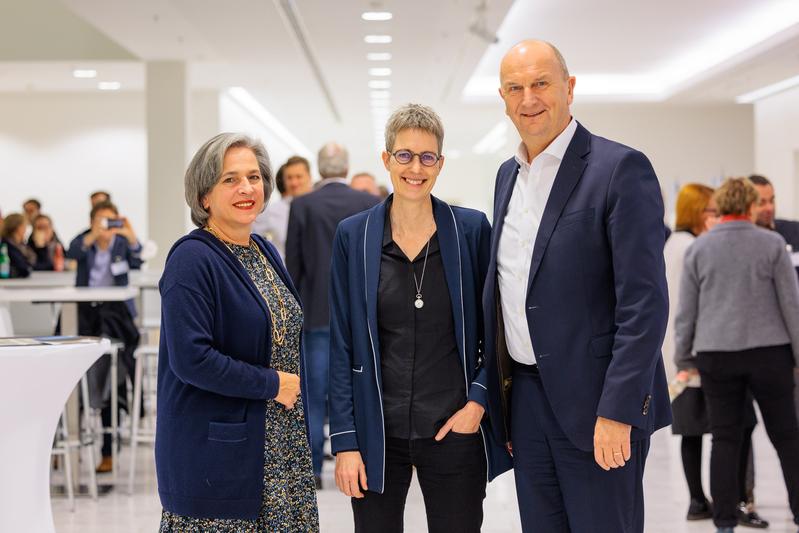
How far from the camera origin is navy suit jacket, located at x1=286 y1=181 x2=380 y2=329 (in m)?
5.64

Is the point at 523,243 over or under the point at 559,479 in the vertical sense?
over

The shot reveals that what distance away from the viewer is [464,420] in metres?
2.43

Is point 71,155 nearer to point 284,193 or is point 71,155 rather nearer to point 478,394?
point 284,193

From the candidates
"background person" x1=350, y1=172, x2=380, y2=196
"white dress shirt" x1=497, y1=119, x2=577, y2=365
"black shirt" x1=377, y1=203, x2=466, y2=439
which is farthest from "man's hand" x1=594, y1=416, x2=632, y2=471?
"background person" x1=350, y1=172, x2=380, y2=196

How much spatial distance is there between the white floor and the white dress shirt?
2.54 meters

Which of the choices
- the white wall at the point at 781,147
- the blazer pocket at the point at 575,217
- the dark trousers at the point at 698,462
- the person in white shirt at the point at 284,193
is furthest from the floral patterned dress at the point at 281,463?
the white wall at the point at 781,147

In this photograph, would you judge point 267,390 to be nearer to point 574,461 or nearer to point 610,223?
point 574,461

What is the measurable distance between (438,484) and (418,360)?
1.09ft

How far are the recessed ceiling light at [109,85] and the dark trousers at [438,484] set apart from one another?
12429 mm

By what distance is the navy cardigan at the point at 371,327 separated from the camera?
2459 millimetres

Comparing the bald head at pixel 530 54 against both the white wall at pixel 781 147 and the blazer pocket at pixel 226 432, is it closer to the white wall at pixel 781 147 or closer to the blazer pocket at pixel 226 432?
the blazer pocket at pixel 226 432

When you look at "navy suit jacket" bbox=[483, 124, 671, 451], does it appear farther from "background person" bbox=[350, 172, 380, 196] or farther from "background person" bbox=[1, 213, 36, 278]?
"background person" bbox=[1, 213, 36, 278]

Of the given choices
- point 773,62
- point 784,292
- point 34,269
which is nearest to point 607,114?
point 773,62

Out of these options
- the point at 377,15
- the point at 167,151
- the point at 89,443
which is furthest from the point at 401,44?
the point at 89,443
